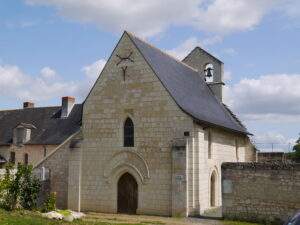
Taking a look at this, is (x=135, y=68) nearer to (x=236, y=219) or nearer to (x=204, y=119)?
(x=204, y=119)

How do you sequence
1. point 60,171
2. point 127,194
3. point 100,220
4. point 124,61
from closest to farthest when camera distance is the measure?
point 100,220
point 127,194
point 124,61
point 60,171

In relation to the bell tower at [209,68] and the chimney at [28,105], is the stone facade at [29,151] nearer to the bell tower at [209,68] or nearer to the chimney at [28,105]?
the chimney at [28,105]

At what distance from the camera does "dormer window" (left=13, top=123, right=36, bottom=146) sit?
35.0 meters

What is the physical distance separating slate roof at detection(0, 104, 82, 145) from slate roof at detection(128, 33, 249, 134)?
11561 millimetres

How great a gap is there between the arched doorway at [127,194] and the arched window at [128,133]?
1.45 metres

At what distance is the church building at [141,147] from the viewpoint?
60.7 ft

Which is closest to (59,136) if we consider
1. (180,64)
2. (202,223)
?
(180,64)

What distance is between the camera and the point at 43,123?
36.3 m

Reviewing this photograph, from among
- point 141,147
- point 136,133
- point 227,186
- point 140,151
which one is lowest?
point 227,186

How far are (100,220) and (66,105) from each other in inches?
818

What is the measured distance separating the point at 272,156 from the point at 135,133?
1437 centimetres

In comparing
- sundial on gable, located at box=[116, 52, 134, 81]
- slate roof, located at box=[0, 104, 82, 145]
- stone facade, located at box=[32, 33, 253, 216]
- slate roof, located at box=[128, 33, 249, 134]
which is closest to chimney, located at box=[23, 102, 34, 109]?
slate roof, located at box=[0, 104, 82, 145]

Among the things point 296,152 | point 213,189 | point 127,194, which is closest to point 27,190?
point 127,194

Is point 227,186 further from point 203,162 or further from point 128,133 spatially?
point 128,133
